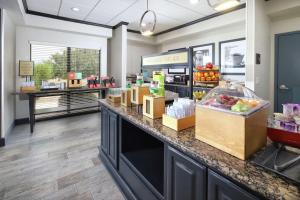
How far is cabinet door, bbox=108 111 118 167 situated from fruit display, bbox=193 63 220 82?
2.71m

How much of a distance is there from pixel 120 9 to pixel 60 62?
8.15 ft

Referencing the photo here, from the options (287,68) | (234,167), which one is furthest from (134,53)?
(234,167)

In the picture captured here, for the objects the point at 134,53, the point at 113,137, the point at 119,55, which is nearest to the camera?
the point at 113,137

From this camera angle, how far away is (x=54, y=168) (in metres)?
2.51

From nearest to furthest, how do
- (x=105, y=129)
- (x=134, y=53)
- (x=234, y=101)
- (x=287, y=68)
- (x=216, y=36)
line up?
(x=234, y=101)
(x=105, y=129)
(x=287, y=68)
(x=216, y=36)
(x=134, y=53)

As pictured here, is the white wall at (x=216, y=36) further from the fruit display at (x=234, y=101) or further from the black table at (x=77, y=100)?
the fruit display at (x=234, y=101)

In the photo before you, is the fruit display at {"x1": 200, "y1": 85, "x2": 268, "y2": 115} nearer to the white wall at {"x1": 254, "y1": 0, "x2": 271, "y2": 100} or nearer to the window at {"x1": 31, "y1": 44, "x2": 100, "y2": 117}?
the white wall at {"x1": 254, "y1": 0, "x2": 271, "y2": 100}

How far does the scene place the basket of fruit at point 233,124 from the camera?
0.84 m

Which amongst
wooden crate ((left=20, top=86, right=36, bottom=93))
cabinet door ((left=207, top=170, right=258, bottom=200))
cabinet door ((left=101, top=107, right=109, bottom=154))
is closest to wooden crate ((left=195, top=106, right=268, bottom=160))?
cabinet door ((left=207, top=170, right=258, bottom=200))

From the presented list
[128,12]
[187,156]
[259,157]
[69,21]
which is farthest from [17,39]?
[259,157]

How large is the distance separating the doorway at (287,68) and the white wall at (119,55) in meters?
4.04

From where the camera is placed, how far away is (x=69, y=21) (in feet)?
16.6

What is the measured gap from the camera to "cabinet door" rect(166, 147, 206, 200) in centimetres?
95

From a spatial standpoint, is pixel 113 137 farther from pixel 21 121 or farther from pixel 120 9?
pixel 21 121
